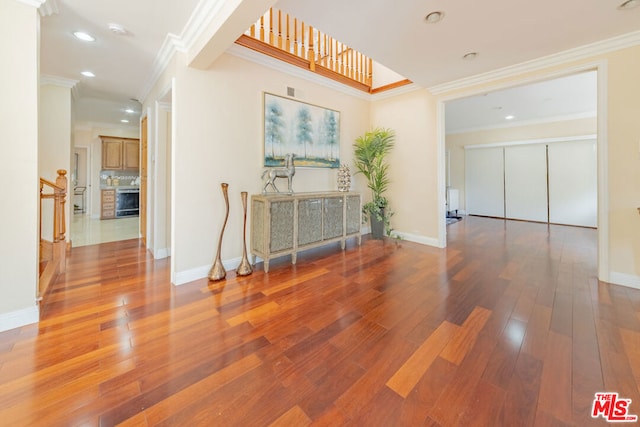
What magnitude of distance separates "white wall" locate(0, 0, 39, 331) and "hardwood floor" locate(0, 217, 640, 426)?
0.26m

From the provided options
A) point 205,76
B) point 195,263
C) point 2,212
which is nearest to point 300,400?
point 195,263

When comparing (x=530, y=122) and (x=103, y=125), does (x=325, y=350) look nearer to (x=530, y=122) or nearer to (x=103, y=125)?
(x=530, y=122)

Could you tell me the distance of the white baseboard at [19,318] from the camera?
5.96ft

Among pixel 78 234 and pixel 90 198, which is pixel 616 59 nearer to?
pixel 78 234

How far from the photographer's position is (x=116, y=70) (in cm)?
341

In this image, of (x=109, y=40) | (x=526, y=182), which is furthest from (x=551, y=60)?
(x=109, y=40)

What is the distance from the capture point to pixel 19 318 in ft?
6.14

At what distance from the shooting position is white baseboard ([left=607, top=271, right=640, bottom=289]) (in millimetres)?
2533

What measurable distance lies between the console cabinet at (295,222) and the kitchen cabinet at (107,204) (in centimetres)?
622

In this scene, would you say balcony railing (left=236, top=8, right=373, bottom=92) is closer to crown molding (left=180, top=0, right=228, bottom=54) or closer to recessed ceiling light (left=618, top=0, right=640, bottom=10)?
crown molding (left=180, top=0, right=228, bottom=54)

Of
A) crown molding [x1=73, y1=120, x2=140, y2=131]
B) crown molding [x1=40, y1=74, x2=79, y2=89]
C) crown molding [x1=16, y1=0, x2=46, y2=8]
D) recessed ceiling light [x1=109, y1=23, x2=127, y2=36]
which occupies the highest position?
crown molding [x1=73, y1=120, x2=140, y2=131]

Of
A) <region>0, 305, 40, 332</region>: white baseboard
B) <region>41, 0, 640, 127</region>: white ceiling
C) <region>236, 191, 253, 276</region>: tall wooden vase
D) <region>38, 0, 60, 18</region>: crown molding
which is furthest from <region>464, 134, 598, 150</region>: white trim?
<region>0, 305, 40, 332</region>: white baseboard

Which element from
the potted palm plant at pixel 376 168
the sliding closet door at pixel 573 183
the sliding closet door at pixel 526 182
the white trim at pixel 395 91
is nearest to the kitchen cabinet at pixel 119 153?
the potted palm plant at pixel 376 168

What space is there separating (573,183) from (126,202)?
1135cm
